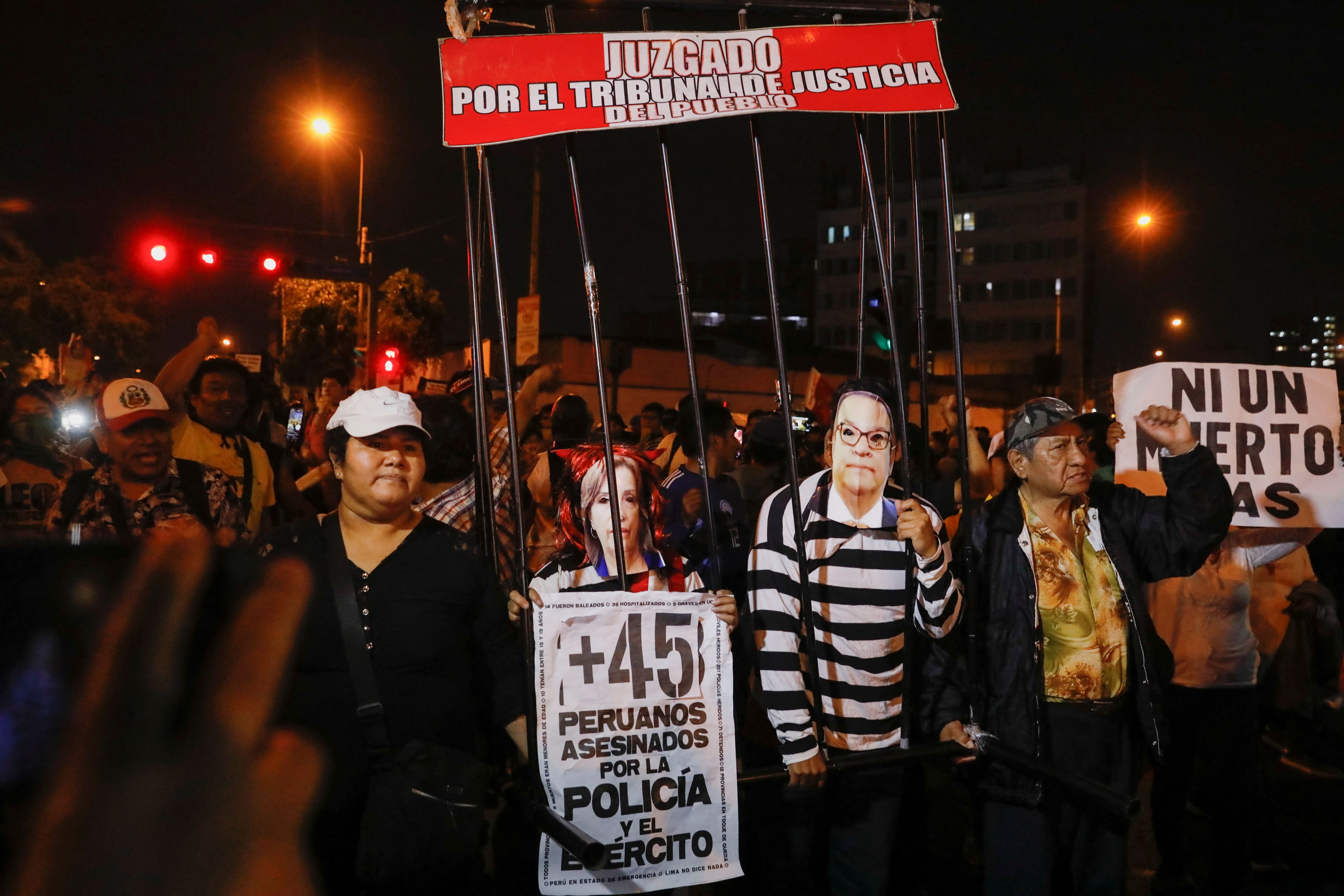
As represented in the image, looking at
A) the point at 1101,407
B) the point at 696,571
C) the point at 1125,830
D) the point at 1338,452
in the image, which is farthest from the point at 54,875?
the point at 1101,407

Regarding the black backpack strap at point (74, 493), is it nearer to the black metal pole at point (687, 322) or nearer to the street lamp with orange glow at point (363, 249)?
the black metal pole at point (687, 322)

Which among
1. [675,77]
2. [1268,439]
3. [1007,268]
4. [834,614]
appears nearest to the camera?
[675,77]

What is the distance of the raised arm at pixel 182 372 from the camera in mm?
5098

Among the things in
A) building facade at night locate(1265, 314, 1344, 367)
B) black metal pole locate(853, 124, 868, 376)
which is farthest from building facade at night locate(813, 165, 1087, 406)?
black metal pole locate(853, 124, 868, 376)

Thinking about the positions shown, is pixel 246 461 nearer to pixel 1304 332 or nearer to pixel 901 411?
pixel 901 411

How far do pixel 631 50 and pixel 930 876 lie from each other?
13.0ft

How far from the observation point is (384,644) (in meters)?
3.00

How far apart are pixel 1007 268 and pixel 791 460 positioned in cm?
9254

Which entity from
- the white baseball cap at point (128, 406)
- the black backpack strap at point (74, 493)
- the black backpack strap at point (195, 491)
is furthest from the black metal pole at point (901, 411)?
the black backpack strap at point (74, 493)

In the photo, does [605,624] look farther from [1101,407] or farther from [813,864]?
[1101,407]

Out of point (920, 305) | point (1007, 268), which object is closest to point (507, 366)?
point (920, 305)

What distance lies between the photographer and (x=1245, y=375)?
13.6 feet

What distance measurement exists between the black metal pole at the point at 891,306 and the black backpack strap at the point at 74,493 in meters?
3.29

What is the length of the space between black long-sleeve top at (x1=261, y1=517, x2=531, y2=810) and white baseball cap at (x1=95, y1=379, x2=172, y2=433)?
1.49m
